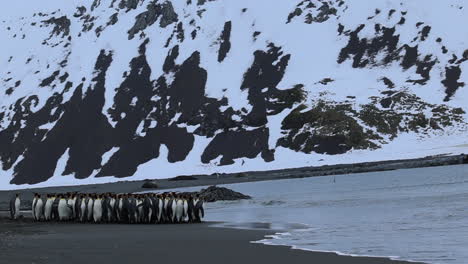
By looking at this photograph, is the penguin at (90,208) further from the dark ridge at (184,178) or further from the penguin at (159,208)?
the dark ridge at (184,178)

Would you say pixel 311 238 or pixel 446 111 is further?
pixel 446 111

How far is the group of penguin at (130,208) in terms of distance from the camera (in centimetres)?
5034

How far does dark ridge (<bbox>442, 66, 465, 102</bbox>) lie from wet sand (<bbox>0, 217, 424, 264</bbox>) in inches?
6318

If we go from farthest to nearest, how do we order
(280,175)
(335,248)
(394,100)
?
(394,100) → (280,175) → (335,248)

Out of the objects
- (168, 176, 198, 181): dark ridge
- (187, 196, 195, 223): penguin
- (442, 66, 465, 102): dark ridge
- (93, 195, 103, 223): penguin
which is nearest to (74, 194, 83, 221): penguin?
(93, 195, 103, 223): penguin

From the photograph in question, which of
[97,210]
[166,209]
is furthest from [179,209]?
[97,210]

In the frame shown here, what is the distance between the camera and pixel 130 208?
5125cm

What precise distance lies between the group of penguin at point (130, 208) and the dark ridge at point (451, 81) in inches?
5882

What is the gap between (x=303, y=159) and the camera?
558ft

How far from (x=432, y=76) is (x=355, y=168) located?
59.3m

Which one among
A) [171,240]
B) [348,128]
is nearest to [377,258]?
[171,240]

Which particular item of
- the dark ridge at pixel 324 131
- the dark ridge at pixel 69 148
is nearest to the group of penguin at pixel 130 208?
the dark ridge at pixel 69 148

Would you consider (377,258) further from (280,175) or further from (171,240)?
(280,175)

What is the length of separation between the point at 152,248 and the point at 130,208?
20.8 metres
